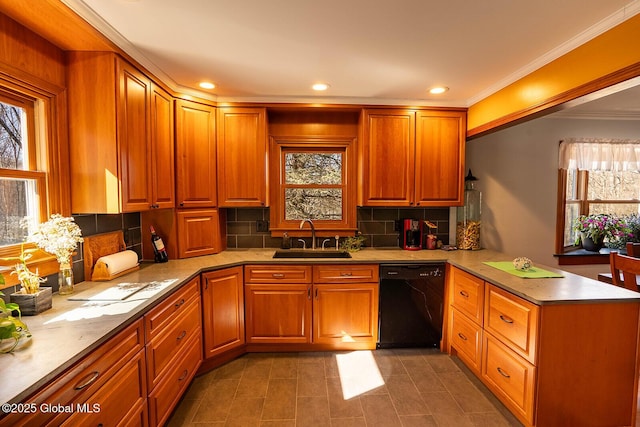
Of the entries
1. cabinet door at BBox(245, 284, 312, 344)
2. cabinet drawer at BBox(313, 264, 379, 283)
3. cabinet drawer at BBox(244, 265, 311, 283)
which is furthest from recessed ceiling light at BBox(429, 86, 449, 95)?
cabinet door at BBox(245, 284, 312, 344)

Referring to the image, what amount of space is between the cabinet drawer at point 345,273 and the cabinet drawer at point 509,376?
3.15 feet

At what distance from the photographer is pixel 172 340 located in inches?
69.5

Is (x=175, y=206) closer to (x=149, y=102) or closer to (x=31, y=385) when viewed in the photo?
(x=149, y=102)

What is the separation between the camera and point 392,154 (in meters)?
2.76

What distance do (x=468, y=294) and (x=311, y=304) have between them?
1.31 metres

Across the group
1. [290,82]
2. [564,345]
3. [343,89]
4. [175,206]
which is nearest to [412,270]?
[564,345]

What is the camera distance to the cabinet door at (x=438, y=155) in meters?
2.77

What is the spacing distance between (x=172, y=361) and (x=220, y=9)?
80.7 inches

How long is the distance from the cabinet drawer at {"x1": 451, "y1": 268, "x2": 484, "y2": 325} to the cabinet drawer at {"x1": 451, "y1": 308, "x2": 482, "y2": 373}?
7 cm

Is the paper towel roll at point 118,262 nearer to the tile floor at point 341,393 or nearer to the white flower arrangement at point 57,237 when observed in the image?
the white flower arrangement at point 57,237

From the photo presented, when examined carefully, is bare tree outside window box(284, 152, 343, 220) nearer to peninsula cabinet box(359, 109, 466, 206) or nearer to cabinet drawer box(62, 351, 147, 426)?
peninsula cabinet box(359, 109, 466, 206)

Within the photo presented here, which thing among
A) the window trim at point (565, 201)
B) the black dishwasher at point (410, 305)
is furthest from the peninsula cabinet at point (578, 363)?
the window trim at point (565, 201)

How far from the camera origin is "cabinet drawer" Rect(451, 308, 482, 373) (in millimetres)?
2137

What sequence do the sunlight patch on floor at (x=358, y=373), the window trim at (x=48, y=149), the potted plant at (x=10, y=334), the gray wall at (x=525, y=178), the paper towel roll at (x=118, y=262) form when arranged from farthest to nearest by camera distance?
1. the gray wall at (x=525, y=178)
2. the sunlight patch on floor at (x=358, y=373)
3. the paper towel roll at (x=118, y=262)
4. the window trim at (x=48, y=149)
5. the potted plant at (x=10, y=334)
